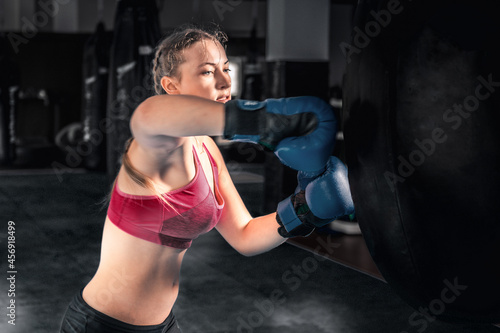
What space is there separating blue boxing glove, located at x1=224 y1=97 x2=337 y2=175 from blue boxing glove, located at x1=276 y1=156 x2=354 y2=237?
0.20m

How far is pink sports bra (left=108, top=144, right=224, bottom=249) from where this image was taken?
4.19 feet

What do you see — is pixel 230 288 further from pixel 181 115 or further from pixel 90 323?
pixel 181 115

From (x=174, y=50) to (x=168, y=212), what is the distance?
1.09 feet

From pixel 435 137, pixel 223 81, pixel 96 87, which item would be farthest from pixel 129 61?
pixel 435 137

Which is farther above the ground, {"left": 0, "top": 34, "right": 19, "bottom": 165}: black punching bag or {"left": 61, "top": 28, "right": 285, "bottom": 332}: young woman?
{"left": 61, "top": 28, "right": 285, "bottom": 332}: young woman

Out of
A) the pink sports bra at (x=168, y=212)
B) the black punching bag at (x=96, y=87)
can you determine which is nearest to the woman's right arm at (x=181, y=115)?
the pink sports bra at (x=168, y=212)

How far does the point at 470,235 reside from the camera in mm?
832

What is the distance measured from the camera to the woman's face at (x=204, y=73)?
1.15 metres

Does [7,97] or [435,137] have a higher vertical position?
[435,137]

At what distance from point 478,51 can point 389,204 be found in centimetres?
24

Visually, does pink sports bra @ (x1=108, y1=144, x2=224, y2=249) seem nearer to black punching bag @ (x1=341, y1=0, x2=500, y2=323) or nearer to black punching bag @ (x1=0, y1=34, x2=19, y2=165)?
black punching bag @ (x1=341, y1=0, x2=500, y2=323)

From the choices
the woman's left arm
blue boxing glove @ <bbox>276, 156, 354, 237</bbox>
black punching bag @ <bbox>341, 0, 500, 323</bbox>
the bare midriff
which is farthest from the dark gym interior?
the bare midriff

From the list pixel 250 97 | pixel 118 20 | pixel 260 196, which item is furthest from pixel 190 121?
pixel 250 97

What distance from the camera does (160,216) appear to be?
1.28m
